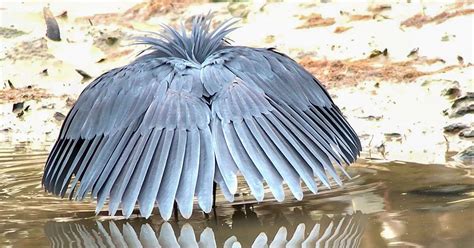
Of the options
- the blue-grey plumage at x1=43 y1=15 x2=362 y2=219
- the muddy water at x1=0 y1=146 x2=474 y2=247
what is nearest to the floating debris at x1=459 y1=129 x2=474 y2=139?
the muddy water at x1=0 y1=146 x2=474 y2=247

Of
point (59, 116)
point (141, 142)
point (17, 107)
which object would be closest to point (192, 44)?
point (141, 142)

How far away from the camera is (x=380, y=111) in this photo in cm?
704

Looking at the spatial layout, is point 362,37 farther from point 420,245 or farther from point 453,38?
point 420,245

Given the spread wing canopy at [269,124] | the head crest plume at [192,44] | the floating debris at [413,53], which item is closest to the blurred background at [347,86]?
the floating debris at [413,53]

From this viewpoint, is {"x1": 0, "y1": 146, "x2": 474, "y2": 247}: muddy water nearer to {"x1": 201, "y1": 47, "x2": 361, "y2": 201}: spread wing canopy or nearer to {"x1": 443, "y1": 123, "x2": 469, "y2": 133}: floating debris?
{"x1": 201, "y1": 47, "x2": 361, "y2": 201}: spread wing canopy

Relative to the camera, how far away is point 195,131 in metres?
4.21

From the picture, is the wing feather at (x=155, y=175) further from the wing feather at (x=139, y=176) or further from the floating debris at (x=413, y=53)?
the floating debris at (x=413, y=53)

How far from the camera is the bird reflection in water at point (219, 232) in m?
3.98

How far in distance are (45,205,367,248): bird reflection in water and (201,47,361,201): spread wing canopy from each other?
193 millimetres

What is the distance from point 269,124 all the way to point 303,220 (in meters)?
0.44

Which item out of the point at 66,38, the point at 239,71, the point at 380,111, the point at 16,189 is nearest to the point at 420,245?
the point at 239,71

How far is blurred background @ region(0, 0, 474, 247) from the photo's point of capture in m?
4.50

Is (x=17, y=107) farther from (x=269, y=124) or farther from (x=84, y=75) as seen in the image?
(x=269, y=124)

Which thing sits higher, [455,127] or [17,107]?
[455,127]
